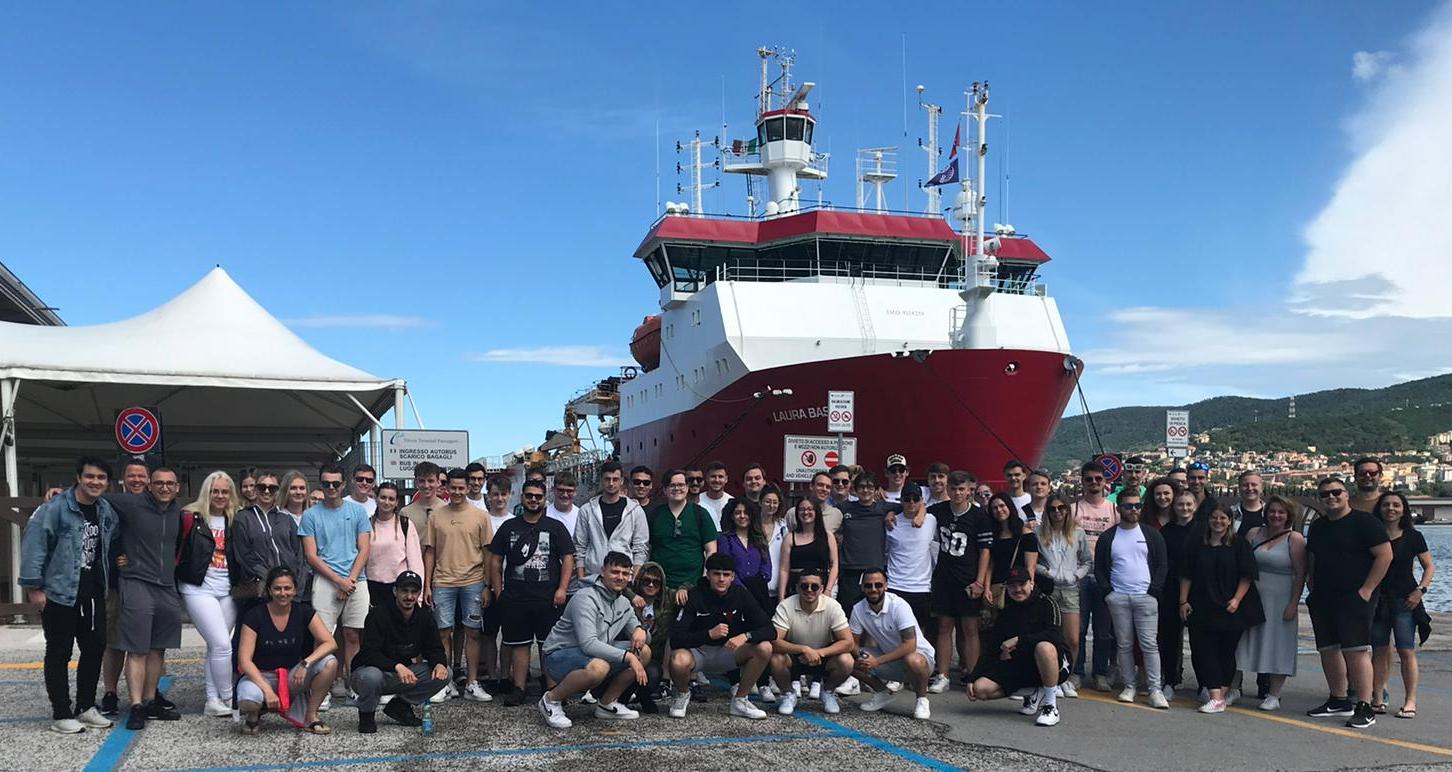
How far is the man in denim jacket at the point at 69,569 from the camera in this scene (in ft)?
19.8

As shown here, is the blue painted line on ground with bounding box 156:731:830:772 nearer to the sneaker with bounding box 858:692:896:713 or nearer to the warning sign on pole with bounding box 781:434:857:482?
the sneaker with bounding box 858:692:896:713

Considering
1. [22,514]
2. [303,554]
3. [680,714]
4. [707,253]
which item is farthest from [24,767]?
[707,253]

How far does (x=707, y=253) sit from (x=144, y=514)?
2041 centimetres

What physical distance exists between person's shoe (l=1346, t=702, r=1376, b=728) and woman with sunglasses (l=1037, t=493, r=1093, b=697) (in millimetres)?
1633

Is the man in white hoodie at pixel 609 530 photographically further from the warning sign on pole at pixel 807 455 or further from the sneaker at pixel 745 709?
the warning sign on pole at pixel 807 455

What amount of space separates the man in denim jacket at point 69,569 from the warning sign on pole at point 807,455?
8237 millimetres

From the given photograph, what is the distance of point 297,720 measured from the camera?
6.04 meters

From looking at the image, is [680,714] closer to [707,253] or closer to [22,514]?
[22,514]

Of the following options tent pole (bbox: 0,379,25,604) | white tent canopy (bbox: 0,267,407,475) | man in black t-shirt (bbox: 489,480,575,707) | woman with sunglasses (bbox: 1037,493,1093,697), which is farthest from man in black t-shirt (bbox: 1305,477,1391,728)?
tent pole (bbox: 0,379,25,604)

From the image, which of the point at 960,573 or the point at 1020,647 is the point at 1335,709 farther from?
the point at 960,573

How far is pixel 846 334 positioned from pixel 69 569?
18.4m

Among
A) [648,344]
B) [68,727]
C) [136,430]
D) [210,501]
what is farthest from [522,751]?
[648,344]

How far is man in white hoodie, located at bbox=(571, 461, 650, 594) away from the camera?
7.20 meters

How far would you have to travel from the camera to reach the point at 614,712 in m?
6.51
